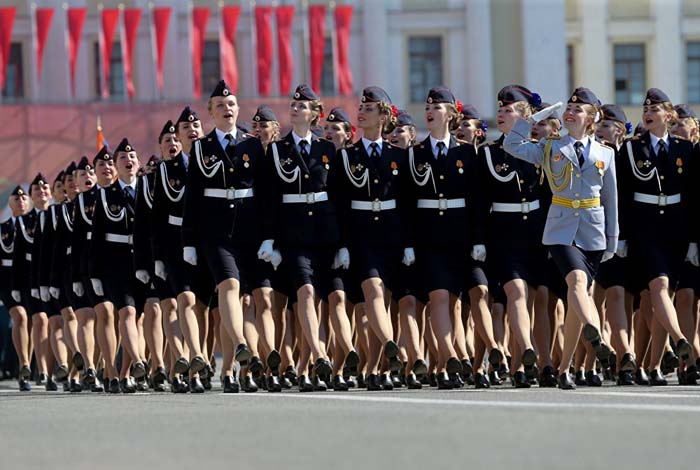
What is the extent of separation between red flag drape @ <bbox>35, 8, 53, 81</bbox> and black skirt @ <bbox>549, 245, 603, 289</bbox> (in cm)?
3243

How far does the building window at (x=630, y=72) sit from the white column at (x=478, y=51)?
310 centimetres

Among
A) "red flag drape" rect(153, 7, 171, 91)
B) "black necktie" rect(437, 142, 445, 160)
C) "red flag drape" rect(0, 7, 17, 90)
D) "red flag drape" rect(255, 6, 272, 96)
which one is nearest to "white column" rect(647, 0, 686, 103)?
"red flag drape" rect(255, 6, 272, 96)

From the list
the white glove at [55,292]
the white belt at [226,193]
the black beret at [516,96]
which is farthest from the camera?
the white glove at [55,292]

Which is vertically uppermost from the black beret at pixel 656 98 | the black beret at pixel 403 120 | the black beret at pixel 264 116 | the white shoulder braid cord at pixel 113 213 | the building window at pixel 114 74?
the building window at pixel 114 74

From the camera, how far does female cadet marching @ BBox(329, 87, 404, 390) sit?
14523mm

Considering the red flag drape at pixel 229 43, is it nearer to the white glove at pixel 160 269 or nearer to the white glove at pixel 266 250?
the white glove at pixel 160 269

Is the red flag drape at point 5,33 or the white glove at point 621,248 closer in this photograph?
the white glove at point 621,248

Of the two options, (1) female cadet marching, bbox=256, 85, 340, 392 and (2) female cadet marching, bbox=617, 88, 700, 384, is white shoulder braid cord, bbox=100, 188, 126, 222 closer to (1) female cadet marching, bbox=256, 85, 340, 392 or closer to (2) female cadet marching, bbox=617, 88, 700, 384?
(1) female cadet marching, bbox=256, 85, 340, 392

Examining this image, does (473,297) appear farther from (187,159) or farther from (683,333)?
(187,159)

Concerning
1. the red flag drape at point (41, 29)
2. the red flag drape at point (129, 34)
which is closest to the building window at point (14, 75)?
the red flag drape at point (41, 29)

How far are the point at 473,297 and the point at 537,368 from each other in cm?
103

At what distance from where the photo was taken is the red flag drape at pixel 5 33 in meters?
43.8

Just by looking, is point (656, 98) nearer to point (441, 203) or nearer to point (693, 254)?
point (693, 254)

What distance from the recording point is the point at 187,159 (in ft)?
51.7
